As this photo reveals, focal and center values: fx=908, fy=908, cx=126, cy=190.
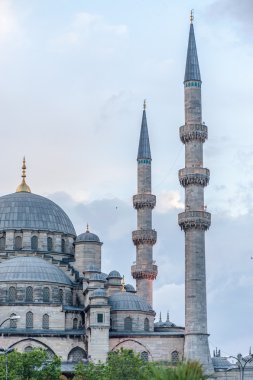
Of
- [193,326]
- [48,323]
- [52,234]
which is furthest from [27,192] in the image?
[193,326]

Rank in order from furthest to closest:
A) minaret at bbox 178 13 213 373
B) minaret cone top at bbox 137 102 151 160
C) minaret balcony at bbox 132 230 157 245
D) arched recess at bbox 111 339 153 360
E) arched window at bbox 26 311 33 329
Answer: minaret cone top at bbox 137 102 151 160
minaret balcony at bbox 132 230 157 245
arched window at bbox 26 311 33 329
arched recess at bbox 111 339 153 360
minaret at bbox 178 13 213 373

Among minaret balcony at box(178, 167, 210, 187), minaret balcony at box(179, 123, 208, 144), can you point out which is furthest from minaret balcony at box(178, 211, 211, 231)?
minaret balcony at box(179, 123, 208, 144)

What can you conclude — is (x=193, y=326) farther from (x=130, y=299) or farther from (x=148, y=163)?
(x=148, y=163)

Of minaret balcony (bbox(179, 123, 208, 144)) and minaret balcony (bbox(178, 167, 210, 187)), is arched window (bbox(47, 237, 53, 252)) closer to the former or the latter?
minaret balcony (bbox(178, 167, 210, 187))

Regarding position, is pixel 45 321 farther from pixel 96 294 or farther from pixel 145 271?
pixel 145 271

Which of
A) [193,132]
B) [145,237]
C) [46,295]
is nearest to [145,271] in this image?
[145,237]

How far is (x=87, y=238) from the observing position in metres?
62.4

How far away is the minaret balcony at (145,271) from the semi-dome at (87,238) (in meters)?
3.39

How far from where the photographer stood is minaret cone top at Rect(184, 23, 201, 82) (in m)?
57.3

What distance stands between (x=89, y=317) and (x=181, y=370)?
3695 cm

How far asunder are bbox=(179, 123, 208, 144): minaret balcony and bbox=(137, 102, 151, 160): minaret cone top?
32.4 ft

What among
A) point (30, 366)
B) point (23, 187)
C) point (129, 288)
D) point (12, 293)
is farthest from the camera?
point (23, 187)

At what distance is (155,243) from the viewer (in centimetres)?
6419

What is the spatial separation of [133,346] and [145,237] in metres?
11.0
